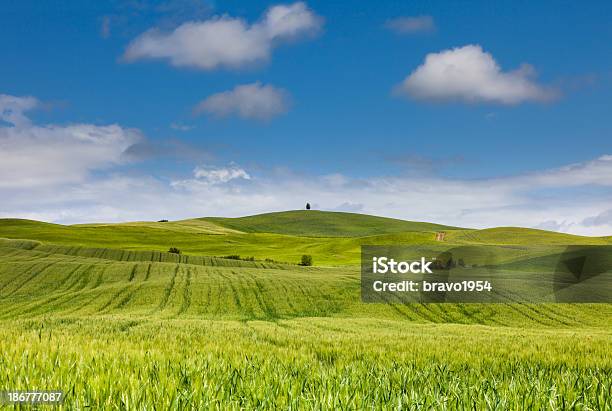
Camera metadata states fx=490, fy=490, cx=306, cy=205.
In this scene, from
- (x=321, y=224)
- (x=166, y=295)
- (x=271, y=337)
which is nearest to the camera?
(x=271, y=337)

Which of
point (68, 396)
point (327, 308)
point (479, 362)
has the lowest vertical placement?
point (327, 308)

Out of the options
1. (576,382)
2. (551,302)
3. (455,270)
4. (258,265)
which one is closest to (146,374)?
(576,382)

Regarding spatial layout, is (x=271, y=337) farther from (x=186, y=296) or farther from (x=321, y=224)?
(x=321, y=224)

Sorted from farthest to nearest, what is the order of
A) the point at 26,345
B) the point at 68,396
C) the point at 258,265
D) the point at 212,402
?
the point at 258,265, the point at 26,345, the point at 68,396, the point at 212,402

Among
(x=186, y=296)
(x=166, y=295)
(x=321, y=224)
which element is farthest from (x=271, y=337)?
(x=321, y=224)

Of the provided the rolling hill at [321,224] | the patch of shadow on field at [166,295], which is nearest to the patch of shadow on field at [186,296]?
the patch of shadow on field at [166,295]

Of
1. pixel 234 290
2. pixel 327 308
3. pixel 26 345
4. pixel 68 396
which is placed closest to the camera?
pixel 68 396

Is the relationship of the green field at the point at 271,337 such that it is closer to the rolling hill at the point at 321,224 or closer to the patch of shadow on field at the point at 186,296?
the patch of shadow on field at the point at 186,296

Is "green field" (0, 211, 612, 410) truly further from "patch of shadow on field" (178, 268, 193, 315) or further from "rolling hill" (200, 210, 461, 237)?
"rolling hill" (200, 210, 461, 237)

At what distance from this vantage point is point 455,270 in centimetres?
4922

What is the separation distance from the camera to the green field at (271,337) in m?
3.45

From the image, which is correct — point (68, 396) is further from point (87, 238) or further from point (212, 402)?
point (87, 238)

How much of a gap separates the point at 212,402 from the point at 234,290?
129 feet

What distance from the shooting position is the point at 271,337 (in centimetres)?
1002
